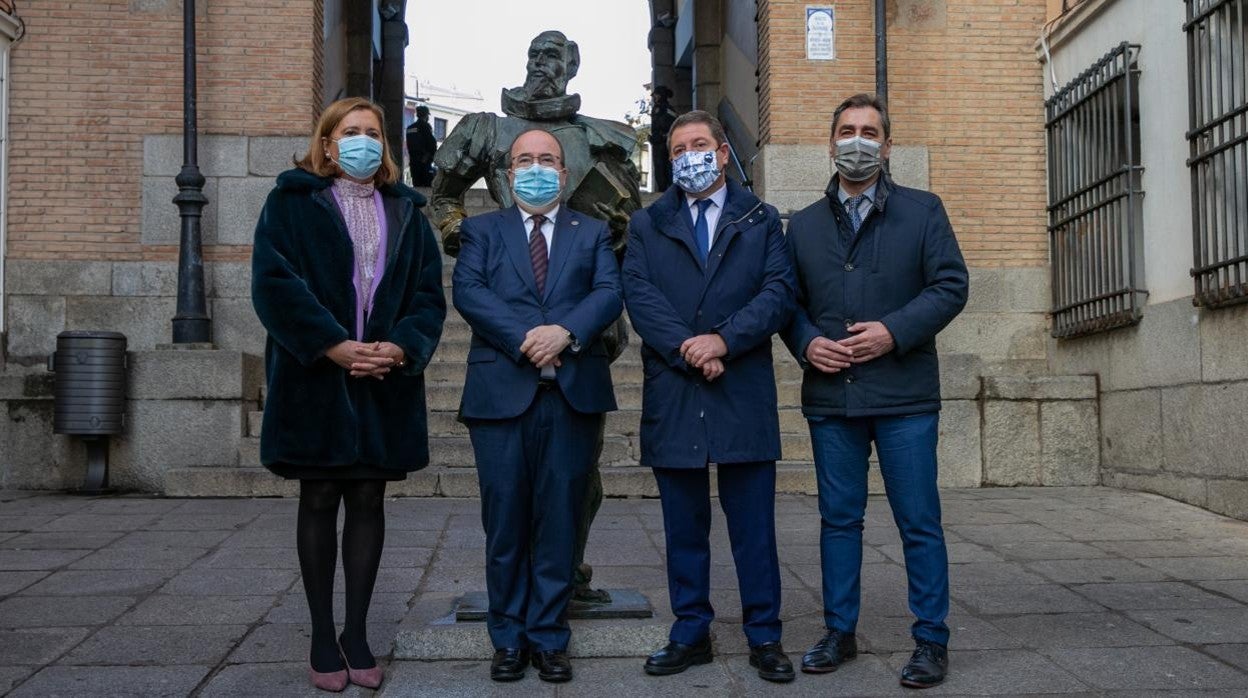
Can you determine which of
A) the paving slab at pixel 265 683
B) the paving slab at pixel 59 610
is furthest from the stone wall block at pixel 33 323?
the paving slab at pixel 265 683

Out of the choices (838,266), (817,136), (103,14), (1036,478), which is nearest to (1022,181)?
(817,136)

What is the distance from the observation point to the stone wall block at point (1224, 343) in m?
7.41

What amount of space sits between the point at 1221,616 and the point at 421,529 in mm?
4099

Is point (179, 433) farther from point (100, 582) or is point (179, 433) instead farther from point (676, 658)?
point (676, 658)

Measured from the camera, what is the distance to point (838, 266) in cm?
432

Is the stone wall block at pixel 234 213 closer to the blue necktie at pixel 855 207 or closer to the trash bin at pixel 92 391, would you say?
the trash bin at pixel 92 391

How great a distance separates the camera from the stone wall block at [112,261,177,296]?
33.2 feet

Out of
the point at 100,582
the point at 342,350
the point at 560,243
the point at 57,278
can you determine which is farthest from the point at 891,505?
the point at 57,278

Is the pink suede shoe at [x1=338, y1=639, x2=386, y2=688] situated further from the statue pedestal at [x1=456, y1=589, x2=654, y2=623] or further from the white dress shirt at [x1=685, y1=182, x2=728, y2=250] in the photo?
the white dress shirt at [x1=685, y1=182, x2=728, y2=250]

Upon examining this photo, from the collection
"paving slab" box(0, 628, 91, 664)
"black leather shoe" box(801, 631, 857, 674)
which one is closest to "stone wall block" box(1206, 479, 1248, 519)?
"black leather shoe" box(801, 631, 857, 674)

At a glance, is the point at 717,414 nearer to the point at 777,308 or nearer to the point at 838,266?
the point at 777,308

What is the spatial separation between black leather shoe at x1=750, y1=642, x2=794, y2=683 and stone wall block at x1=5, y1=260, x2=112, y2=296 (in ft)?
25.2

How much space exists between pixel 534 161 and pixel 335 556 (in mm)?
1454

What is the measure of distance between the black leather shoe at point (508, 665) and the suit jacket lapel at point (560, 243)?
1.16 meters
